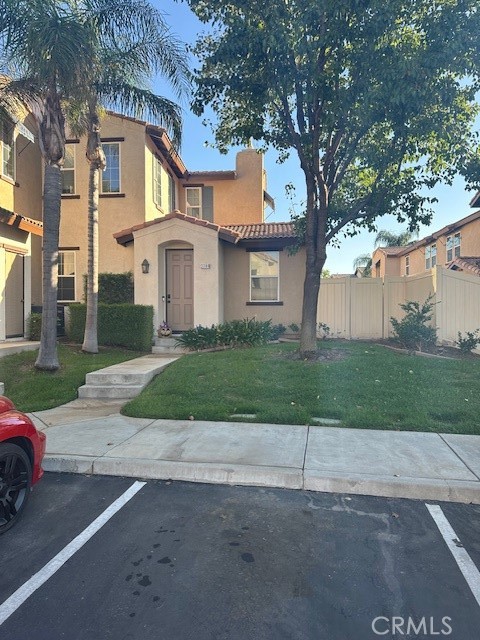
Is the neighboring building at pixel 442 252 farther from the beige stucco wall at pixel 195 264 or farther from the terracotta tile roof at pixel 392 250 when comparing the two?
the beige stucco wall at pixel 195 264

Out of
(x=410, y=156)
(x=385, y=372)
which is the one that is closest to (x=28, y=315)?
(x=385, y=372)

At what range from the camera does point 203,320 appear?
43.1 feet

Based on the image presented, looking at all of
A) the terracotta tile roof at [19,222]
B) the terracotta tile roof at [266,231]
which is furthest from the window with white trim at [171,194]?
the terracotta tile roof at [19,222]

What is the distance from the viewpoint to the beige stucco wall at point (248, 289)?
47.7ft

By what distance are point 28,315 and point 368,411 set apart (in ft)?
34.1

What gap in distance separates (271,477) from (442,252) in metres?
23.7

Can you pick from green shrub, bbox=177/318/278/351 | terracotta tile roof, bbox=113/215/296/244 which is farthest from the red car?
terracotta tile roof, bbox=113/215/296/244

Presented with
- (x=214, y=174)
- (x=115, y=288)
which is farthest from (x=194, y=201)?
(x=115, y=288)

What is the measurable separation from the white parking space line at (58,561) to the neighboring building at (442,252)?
13406mm

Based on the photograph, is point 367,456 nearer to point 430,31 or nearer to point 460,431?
point 460,431

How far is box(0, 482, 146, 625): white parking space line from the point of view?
109 inches

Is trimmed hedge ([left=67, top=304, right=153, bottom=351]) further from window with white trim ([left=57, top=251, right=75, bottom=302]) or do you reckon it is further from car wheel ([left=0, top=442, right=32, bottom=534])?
car wheel ([left=0, top=442, right=32, bottom=534])

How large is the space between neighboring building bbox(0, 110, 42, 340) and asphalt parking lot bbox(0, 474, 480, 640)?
926cm

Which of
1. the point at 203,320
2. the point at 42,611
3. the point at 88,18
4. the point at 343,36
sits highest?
the point at 88,18
